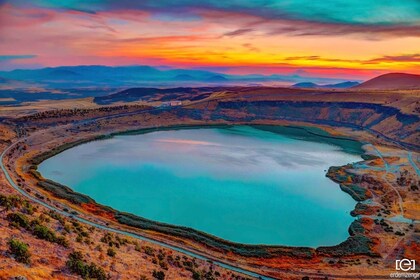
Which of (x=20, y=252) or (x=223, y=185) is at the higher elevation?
(x=223, y=185)

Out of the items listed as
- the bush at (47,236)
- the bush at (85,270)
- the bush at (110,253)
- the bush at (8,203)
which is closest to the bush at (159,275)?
the bush at (110,253)

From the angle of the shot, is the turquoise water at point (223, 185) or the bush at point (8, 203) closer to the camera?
the bush at point (8, 203)

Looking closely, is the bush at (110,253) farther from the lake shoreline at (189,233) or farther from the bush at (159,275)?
the lake shoreline at (189,233)

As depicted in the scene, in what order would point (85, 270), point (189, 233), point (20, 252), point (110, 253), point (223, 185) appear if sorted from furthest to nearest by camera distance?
1. point (223, 185)
2. point (189, 233)
3. point (110, 253)
4. point (85, 270)
5. point (20, 252)

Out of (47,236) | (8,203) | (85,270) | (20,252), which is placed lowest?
(85,270)

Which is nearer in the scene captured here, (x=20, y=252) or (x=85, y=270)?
(x=20, y=252)

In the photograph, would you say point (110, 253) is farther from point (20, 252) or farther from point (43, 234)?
point (20, 252)

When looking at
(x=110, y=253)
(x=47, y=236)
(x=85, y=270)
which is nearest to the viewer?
(x=85, y=270)

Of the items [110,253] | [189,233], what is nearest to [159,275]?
[110,253]
